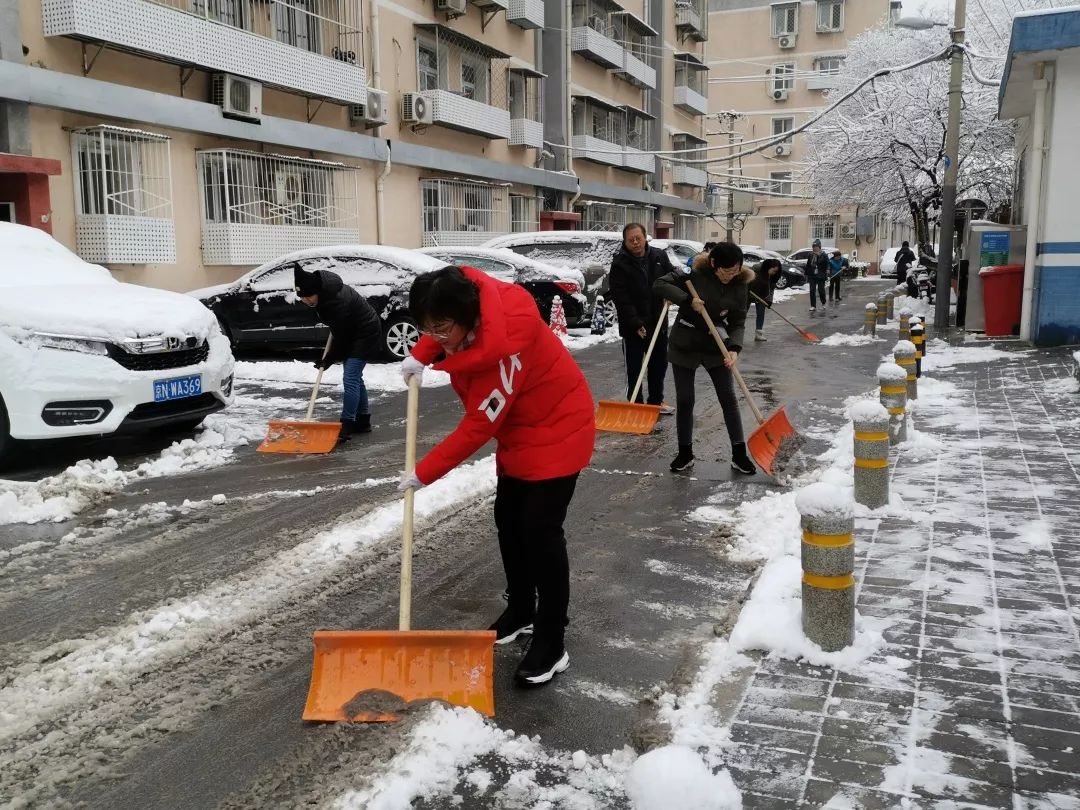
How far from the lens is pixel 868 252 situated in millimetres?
57656

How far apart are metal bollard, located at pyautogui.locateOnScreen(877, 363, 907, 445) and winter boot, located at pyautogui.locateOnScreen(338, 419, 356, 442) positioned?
428 cm

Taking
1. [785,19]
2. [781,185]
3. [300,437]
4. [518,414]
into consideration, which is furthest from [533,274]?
[785,19]

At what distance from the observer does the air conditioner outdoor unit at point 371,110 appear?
19141 mm

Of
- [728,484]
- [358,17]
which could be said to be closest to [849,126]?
[358,17]

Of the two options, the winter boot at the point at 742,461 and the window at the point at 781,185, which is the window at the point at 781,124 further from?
the winter boot at the point at 742,461

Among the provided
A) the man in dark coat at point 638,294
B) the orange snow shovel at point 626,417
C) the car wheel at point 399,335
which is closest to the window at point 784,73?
A: the car wheel at point 399,335

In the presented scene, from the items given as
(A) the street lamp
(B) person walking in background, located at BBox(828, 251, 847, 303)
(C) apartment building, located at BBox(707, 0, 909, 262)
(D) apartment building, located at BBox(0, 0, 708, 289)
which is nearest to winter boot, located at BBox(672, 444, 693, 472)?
(D) apartment building, located at BBox(0, 0, 708, 289)

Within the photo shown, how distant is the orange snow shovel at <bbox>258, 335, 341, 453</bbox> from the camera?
7.58 m

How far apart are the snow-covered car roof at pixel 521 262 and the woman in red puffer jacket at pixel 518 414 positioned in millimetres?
11316

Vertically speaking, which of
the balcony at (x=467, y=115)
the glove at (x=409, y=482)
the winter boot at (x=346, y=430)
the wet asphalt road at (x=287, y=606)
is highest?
the balcony at (x=467, y=115)

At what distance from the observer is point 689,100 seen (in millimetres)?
42781

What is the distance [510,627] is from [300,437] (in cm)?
420

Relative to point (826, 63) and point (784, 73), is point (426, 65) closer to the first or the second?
point (784, 73)

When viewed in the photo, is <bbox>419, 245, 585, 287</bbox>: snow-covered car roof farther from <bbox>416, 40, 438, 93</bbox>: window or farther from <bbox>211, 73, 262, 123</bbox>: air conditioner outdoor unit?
<bbox>416, 40, 438, 93</bbox>: window
